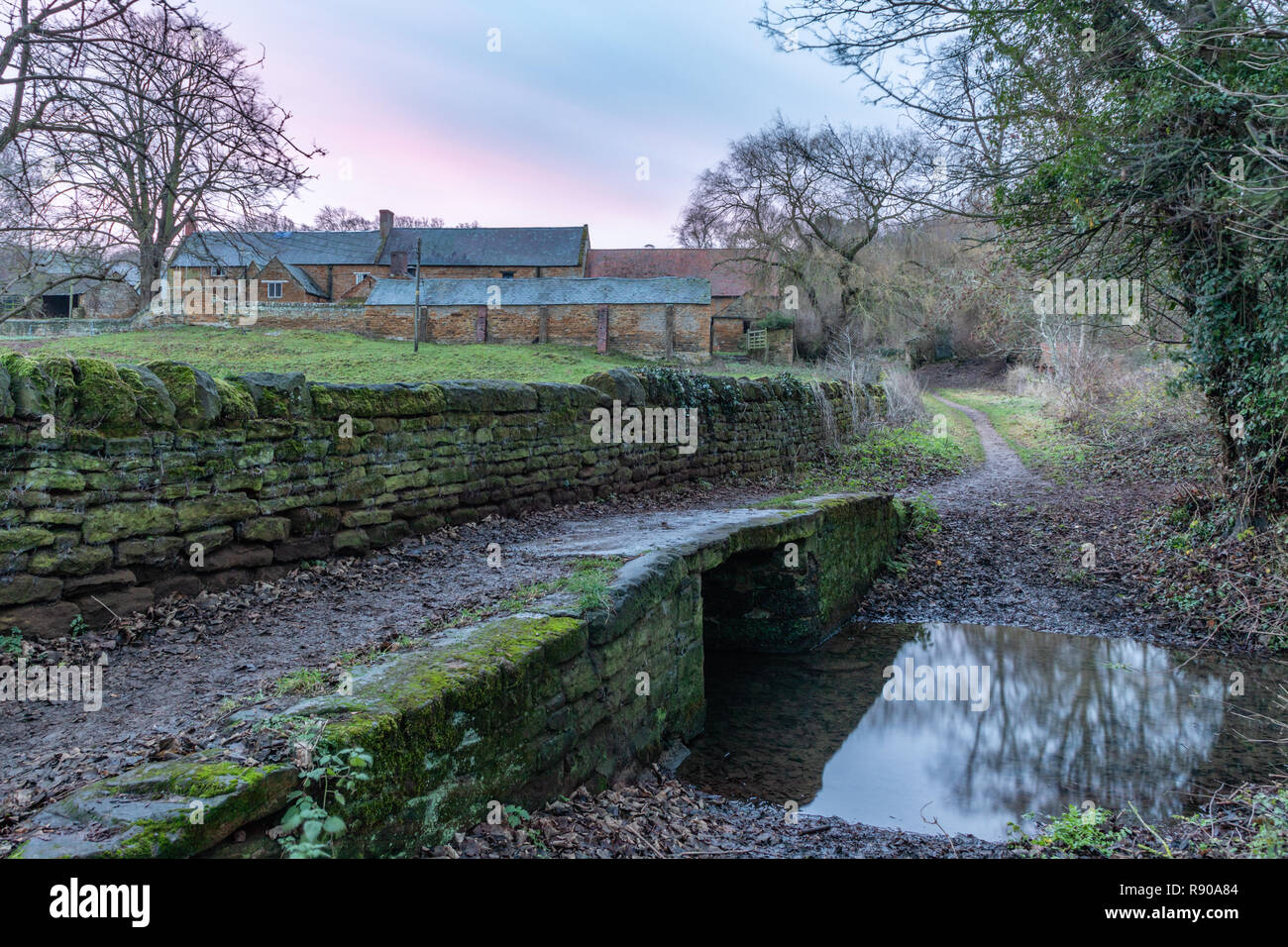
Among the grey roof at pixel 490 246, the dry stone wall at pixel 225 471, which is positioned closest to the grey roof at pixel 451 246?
the grey roof at pixel 490 246

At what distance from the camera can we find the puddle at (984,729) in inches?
191

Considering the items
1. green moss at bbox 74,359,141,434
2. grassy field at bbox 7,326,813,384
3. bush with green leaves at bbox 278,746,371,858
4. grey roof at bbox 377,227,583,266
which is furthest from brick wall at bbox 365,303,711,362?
bush with green leaves at bbox 278,746,371,858

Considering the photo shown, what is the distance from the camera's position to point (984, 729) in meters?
5.97

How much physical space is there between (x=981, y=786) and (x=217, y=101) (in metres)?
7.48

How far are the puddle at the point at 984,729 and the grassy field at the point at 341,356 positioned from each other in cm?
1630

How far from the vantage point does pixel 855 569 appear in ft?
29.6

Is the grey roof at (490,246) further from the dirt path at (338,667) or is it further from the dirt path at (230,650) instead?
the dirt path at (230,650)

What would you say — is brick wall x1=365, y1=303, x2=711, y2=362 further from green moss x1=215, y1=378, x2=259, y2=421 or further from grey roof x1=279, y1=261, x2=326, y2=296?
green moss x1=215, y1=378, x2=259, y2=421

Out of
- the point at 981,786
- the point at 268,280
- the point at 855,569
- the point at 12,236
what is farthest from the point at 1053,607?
the point at 268,280

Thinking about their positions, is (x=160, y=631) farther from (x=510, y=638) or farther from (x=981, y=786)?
(x=981, y=786)

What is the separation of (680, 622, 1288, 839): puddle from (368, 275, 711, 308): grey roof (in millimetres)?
32120

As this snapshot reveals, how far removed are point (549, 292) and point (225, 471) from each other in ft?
118

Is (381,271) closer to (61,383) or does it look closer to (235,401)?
(235,401)

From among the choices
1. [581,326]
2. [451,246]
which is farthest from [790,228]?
[451,246]
